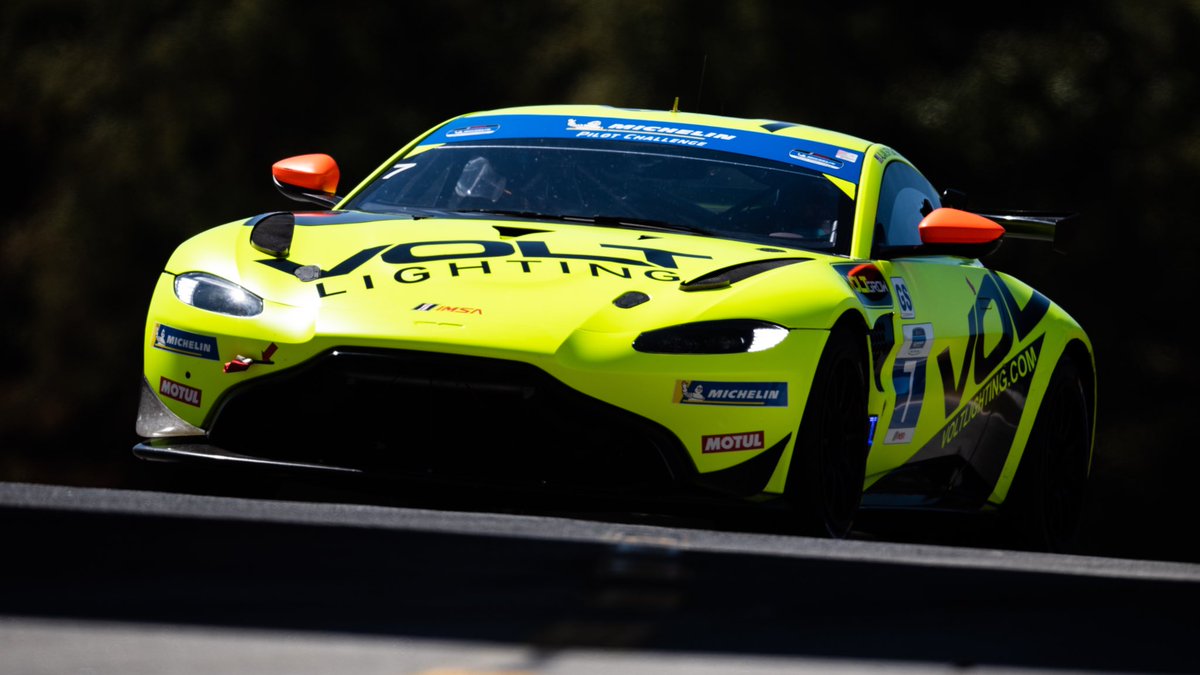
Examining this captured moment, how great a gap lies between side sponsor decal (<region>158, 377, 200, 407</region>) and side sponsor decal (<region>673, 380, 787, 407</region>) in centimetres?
130

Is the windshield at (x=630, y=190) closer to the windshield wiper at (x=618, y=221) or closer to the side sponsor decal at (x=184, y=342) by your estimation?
the windshield wiper at (x=618, y=221)

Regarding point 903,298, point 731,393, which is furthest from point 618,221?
point 731,393

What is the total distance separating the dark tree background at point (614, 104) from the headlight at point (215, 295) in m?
10.3

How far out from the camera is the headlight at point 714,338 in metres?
5.78

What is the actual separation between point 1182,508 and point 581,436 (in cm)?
1231

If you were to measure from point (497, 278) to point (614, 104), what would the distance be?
10.3 meters

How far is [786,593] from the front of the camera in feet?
12.0

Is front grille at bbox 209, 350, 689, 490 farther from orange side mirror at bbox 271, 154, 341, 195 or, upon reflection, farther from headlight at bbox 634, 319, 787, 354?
orange side mirror at bbox 271, 154, 341, 195

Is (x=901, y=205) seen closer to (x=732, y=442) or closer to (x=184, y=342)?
(x=732, y=442)

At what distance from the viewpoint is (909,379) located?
6.96 m

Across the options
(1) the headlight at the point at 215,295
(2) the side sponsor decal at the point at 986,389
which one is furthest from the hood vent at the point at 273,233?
(2) the side sponsor decal at the point at 986,389

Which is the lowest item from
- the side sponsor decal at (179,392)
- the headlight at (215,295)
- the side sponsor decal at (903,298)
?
the side sponsor decal at (179,392)

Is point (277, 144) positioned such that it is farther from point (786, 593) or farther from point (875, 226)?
point (786, 593)

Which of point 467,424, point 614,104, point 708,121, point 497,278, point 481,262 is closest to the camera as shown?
point 467,424
